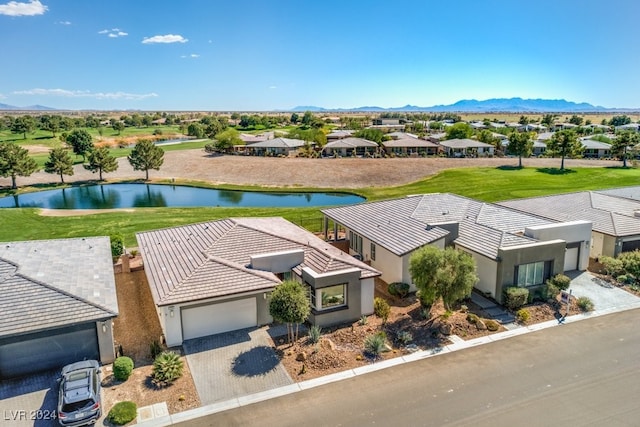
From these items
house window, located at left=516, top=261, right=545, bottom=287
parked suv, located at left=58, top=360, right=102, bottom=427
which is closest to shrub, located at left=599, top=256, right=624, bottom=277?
house window, located at left=516, top=261, right=545, bottom=287

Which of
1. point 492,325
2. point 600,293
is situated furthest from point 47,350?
point 600,293

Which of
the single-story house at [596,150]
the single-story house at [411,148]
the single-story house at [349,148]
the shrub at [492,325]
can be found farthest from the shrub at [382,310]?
the single-story house at [596,150]

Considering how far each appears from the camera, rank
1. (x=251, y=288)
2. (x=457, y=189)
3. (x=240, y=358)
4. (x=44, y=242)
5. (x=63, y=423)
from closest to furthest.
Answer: (x=63, y=423) < (x=240, y=358) < (x=251, y=288) < (x=44, y=242) < (x=457, y=189)

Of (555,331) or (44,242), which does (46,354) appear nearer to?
(44,242)

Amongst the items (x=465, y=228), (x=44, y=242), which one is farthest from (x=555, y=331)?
(x=44, y=242)

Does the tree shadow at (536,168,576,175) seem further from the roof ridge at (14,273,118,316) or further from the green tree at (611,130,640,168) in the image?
the roof ridge at (14,273,118,316)

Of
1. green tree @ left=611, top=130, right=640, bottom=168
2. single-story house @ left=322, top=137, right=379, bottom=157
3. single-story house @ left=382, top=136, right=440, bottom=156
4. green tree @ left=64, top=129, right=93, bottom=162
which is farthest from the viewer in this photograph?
single-story house @ left=382, top=136, right=440, bottom=156

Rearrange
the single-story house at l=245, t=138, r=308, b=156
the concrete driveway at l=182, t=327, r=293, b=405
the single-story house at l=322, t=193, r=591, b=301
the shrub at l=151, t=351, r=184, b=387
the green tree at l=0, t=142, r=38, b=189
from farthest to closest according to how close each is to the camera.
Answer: the single-story house at l=245, t=138, r=308, b=156
the green tree at l=0, t=142, r=38, b=189
the single-story house at l=322, t=193, r=591, b=301
the shrub at l=151, t=351, r=184, b=387
the concrete driveway at l=182, t=327, r=293, b=405
